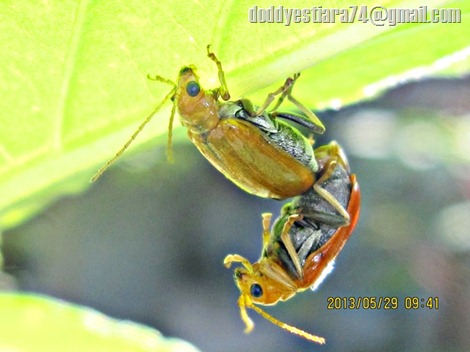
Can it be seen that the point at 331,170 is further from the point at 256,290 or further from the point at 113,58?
the point at 113,58

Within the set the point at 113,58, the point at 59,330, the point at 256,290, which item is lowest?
the point at 59,330

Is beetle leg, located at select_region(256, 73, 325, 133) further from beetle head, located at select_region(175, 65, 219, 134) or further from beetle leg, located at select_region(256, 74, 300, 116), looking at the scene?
beetle head, located at select_region(175, 65, 219, 134)

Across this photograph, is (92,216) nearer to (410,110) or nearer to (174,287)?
(174,287)

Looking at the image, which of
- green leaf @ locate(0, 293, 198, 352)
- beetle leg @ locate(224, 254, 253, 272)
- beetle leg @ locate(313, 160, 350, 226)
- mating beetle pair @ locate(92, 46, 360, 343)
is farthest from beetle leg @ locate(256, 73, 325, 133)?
green leaf @ locate(0, 293, 198, 352)

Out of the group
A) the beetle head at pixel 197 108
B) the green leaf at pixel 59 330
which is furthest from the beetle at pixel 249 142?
the green leaf at pixel 59 330

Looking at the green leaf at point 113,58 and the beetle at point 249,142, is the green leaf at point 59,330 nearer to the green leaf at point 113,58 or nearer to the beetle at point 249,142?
the green leaf at point 113,58

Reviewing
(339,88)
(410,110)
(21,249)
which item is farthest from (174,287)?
(339,88)

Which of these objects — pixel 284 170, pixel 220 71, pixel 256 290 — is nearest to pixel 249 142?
pixel 284 170
